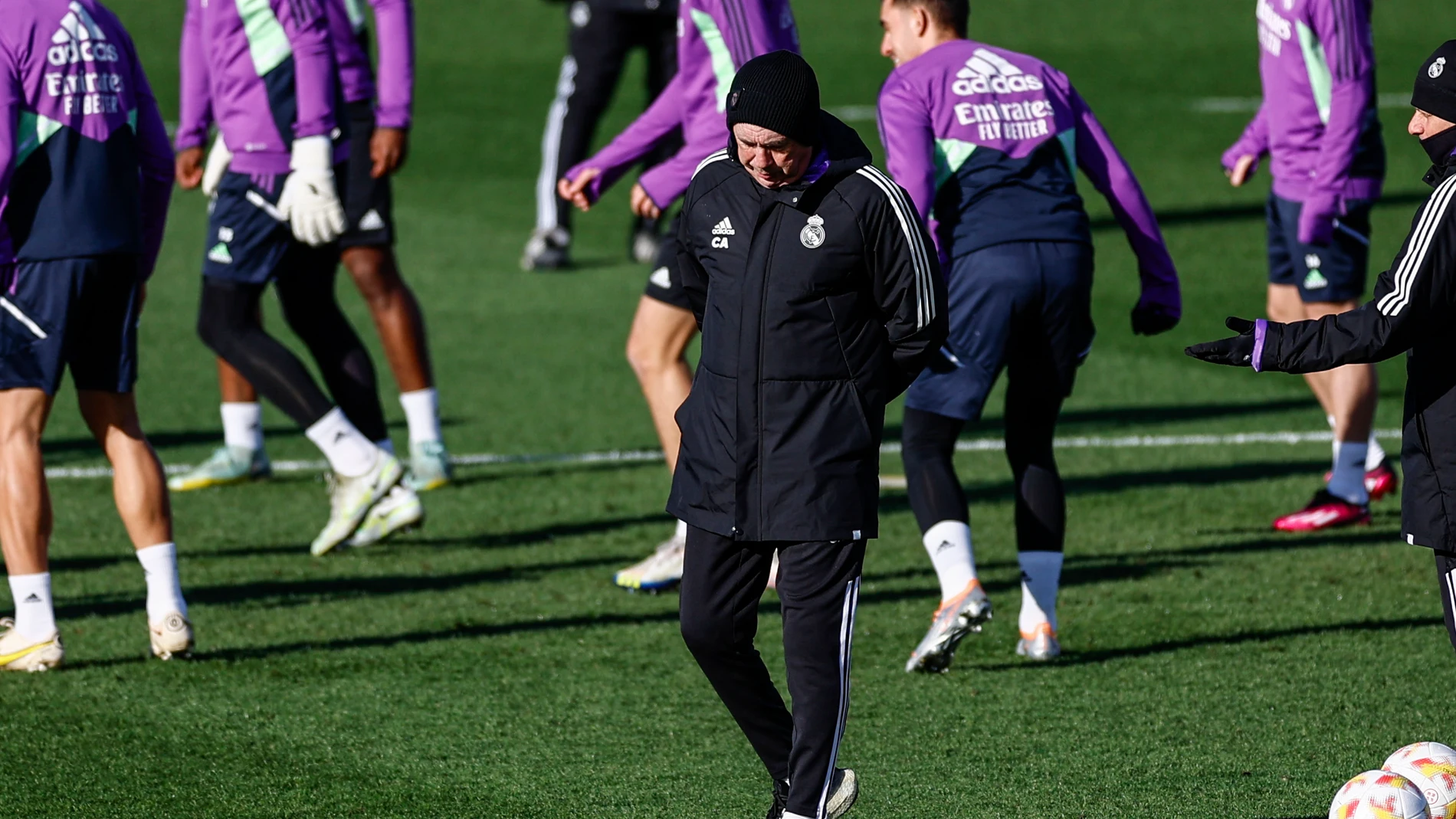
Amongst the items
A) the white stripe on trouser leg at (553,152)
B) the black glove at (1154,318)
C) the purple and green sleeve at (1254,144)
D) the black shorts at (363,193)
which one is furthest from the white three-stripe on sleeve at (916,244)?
the white stripe on trouser leg at (553,152)

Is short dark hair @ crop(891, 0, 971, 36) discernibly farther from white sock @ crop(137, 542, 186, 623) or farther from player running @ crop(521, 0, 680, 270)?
player running @ crop(521, 0, 680, 270)

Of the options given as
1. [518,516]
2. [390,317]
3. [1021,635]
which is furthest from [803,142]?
[390,317]

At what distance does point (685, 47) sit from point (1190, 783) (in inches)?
127

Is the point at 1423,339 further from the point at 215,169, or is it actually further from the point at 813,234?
the point at 215,169

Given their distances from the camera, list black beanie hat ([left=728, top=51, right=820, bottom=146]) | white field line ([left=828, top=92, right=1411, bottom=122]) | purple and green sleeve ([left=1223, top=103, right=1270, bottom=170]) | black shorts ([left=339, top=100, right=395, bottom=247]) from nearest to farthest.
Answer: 1. black beanie hat ([left=728, top=51, right=820, bottom=146])
2. purple and green sleeve ([left=1223, top=103, right=1270, bottom=170])
3. black shorts ([left=339, top=100, right=395, bottom=247])
4. white field line ([left=828, top=92, right=1411, bottom=122])

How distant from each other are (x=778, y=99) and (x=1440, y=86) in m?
1.44

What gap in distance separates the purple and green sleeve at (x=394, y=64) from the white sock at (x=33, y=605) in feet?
10.5

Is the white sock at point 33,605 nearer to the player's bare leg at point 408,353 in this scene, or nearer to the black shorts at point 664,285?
the black shorts at point 664,285

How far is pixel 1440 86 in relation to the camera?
4.43 meters

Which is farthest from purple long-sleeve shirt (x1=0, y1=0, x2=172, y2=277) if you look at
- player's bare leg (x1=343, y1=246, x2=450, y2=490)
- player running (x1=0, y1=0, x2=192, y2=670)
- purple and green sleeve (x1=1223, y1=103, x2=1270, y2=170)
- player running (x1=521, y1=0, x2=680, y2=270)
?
player running (x1=521, y1=0, x2=680, y2=270)

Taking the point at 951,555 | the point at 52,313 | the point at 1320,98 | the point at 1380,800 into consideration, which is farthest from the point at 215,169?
the point at 1380,800

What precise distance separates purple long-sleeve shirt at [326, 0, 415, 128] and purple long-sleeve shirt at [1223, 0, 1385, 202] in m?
3.50

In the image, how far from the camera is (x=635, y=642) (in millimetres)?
6418

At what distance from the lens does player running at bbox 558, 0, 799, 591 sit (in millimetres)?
6762
